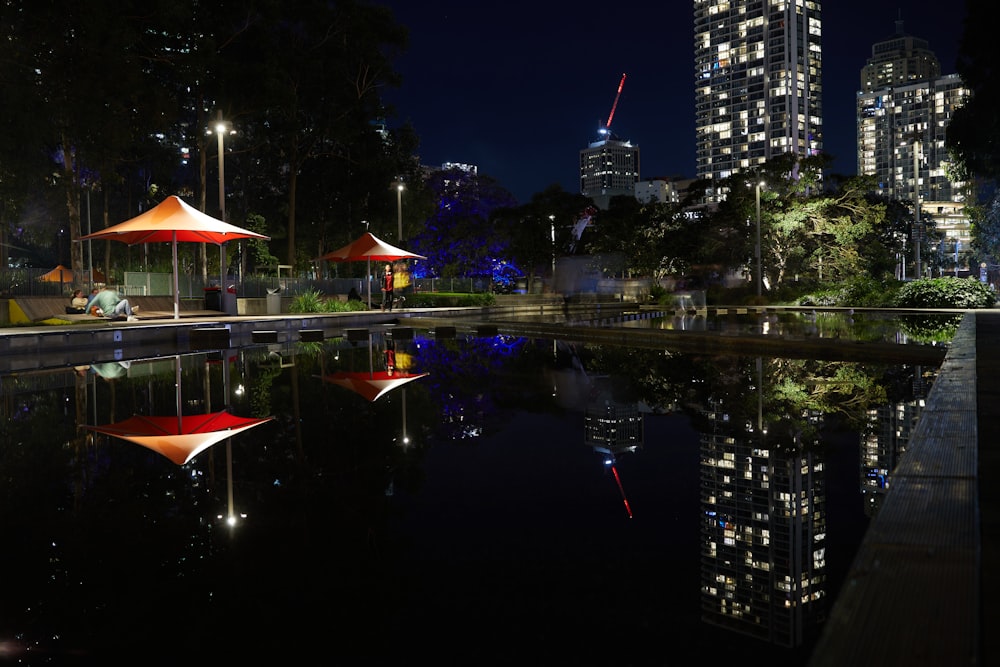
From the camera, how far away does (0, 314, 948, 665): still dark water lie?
2.89 meters

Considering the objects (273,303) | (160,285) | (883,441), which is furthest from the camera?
(273,303)

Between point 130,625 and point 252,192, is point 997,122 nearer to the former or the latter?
point 130,625

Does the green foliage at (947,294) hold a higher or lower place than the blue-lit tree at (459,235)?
lower

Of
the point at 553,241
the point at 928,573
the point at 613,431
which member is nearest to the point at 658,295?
the point at 553,241

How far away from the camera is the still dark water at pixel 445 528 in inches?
114

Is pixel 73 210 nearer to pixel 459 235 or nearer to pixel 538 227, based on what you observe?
pixel 459 235

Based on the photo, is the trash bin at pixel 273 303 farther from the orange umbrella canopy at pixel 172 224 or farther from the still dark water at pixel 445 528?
the still dark water at pixel 445 528

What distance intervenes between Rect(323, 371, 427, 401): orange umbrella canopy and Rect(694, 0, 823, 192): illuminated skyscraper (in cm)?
17467

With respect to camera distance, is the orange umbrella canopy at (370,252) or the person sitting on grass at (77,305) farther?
the orange umbrella canopy at (370,252)

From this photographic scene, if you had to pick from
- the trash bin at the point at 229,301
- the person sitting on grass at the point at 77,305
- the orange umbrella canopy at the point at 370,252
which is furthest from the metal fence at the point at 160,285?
the orange umbrella canopy at the point at 370,252

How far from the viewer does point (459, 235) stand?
59281mm

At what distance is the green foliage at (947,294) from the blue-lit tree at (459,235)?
108 feet

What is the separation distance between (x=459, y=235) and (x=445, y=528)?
55890 mm

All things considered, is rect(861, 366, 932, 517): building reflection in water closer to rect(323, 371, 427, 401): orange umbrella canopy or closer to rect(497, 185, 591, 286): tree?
rect(323, 371, 427, 401): orange umbrella canopy
